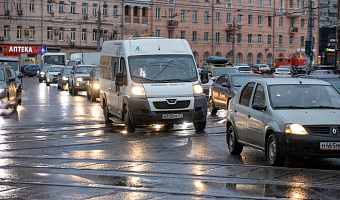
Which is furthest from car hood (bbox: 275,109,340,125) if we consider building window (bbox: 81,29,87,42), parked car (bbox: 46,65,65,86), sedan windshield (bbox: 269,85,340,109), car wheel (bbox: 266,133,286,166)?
building window (bbox: 81,29,87,42)

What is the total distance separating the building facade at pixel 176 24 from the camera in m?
76.8

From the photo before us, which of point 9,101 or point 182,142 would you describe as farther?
point 9,101

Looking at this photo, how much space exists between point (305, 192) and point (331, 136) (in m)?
1.92

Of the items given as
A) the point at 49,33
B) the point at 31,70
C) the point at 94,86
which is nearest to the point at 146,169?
the point at 94,86

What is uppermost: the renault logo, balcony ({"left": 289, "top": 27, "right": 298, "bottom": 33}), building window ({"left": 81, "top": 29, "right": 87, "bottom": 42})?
balcony ({"left": 289, "top": 27, "right": 298, "bottom": 33})

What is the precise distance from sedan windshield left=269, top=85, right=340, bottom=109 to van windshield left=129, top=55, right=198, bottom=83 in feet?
17.9

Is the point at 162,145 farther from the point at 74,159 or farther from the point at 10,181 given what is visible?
the point at 10,181

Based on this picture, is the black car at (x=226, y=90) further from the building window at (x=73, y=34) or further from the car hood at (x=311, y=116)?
the building window at (x=73, y=34)

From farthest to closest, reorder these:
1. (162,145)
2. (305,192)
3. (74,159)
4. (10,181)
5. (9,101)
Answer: (9,101)
(162,145)
(74,159)
(10,181)
(305,192)

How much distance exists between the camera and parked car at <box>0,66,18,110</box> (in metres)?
22.6

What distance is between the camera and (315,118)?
31.2ft

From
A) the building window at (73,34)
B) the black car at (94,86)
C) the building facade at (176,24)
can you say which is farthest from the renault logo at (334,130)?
the building window at (73,34)

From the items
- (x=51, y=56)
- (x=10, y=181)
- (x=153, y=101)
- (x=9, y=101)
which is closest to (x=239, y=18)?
(x=51, y=56)

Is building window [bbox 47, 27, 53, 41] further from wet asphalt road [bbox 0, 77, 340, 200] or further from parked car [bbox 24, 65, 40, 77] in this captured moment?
wet asphalt road [bbox 0, 77, 340, 200]
